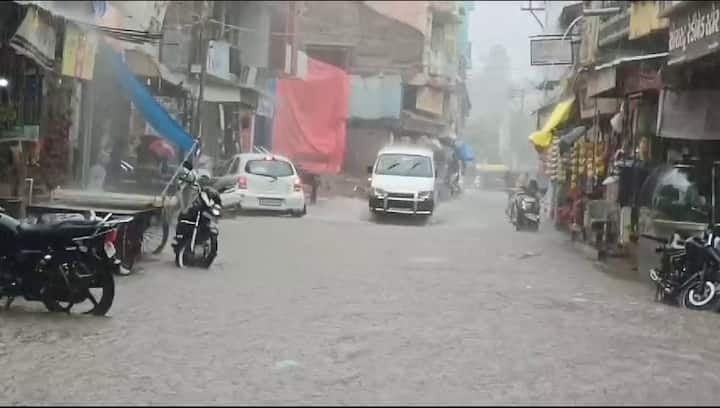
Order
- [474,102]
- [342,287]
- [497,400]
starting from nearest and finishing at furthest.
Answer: [497,400], [342,287], [474,102]

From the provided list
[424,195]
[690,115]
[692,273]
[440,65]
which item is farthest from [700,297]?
[440,65]

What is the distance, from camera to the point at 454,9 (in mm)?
53562

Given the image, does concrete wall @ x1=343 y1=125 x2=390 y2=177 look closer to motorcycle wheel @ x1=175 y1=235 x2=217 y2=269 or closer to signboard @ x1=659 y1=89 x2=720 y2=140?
signboard @ x1=659 y1=89 x2=720 y2=140

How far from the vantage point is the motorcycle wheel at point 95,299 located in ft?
29.3

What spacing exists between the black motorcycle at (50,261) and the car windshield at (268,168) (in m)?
14.5

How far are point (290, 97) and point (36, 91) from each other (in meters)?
23.0

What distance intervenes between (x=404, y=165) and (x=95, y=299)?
723 inches

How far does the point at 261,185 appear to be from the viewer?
76.8 feet

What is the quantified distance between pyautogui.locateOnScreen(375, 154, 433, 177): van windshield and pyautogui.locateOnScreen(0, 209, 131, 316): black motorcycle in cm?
1800

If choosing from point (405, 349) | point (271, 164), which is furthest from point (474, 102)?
point (405, 349)

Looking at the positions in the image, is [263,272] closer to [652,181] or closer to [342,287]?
[342,287]

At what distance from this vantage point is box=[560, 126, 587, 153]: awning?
25.4 m

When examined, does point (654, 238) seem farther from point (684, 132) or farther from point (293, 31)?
point (293, 31)

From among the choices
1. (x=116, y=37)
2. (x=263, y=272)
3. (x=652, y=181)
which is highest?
(x=116, y=37)
